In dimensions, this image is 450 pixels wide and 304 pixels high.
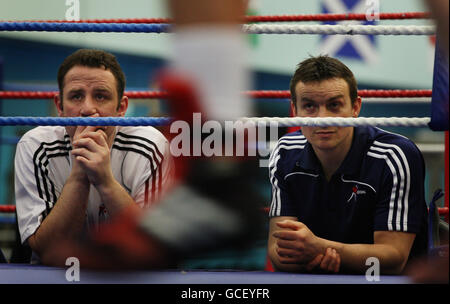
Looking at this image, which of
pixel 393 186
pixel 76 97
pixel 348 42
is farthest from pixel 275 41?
pixel 393 186

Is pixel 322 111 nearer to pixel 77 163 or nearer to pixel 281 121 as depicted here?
Answer: pixel 281 121

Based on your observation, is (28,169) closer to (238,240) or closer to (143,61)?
(238,240)

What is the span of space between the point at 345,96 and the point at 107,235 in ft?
3.15

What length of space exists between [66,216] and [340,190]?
72cm

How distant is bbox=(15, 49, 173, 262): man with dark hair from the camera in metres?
1.42

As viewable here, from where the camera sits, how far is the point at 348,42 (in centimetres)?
596

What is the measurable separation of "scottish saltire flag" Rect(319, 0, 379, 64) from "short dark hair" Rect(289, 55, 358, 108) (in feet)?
11.2

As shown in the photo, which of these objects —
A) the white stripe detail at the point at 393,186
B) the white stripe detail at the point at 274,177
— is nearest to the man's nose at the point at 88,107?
the white stripe detail at the point at 274,177

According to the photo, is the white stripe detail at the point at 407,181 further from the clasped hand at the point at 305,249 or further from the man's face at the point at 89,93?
the man's face at the point at 89,93

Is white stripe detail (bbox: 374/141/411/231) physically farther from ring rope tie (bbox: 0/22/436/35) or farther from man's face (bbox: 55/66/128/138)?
man's face (bbox: 55/66/128/138)

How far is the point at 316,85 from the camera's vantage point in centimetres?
155

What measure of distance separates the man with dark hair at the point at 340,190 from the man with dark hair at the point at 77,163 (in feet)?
1.18

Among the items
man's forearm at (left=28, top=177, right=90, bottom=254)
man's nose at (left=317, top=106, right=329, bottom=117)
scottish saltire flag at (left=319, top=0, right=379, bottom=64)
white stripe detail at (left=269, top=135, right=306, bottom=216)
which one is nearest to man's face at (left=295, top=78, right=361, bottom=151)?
man's nose at (left=317, top=106, right=329, bottom=117)
